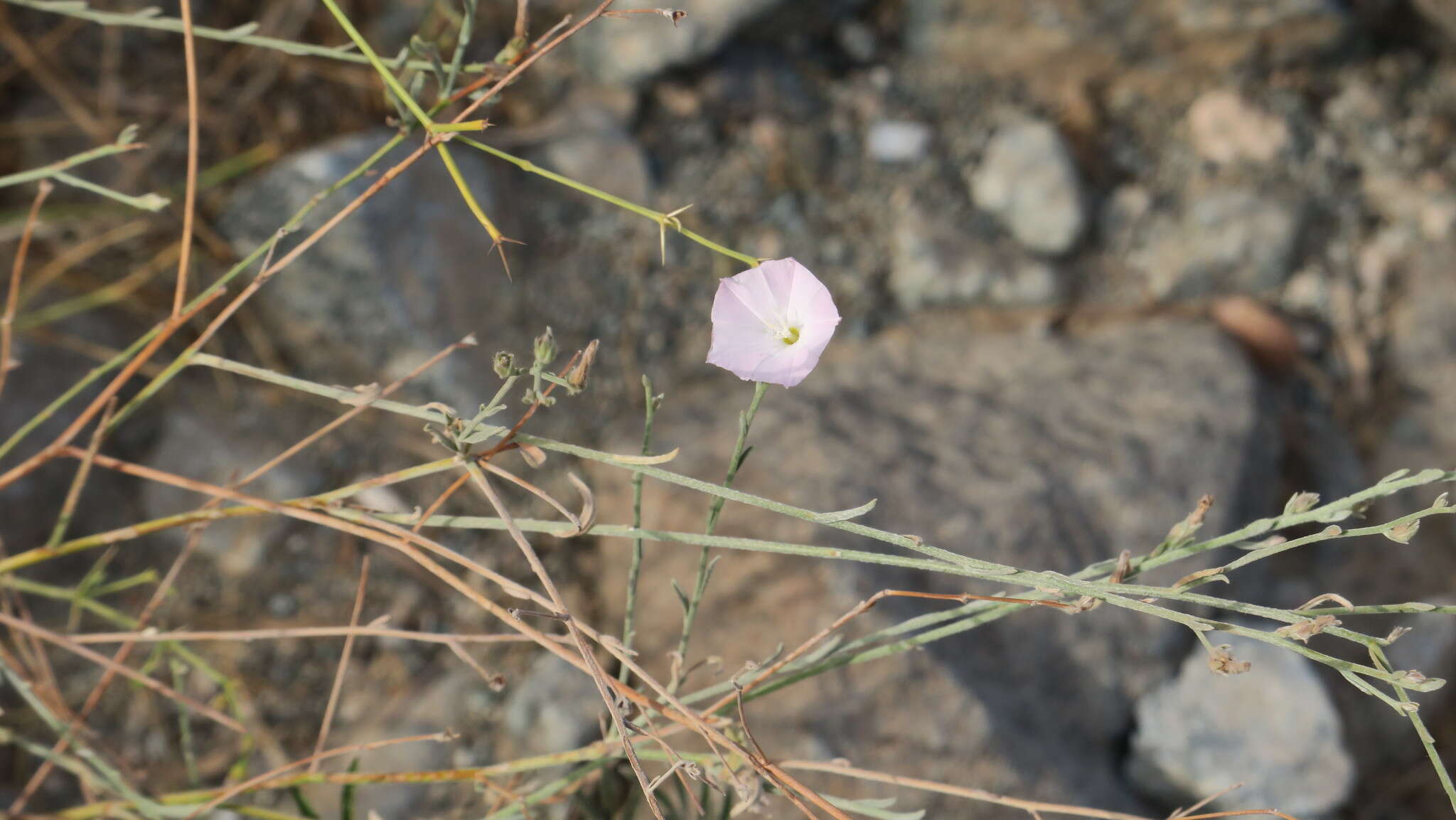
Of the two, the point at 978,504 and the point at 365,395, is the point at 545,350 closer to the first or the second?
the point at 365,395

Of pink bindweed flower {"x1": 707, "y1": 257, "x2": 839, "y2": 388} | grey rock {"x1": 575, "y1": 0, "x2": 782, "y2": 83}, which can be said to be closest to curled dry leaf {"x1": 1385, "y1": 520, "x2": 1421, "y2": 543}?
pink bindweed flower {"x1": 707, "y1": 257, "x2": 839, "y2": 388}

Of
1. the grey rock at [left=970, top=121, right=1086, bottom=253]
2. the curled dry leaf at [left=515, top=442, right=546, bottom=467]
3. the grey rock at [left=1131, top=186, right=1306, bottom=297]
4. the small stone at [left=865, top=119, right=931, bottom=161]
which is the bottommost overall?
the grey rock at [left=1131, top=186, right=1306, bottom=297]

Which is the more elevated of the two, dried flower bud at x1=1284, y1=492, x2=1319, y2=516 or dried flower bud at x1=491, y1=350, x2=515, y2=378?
dried flower bud at x1=491, y1=350, x2=515, y2=378

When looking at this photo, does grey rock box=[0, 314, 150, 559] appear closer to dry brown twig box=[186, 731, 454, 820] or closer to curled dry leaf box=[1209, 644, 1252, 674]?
dry brown twig box=[186, 731, 454, 820]

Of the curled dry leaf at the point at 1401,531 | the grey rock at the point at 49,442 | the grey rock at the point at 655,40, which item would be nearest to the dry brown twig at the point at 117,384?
the grey rock at the point at 49,442

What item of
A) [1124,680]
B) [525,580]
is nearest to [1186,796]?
[1124,680]

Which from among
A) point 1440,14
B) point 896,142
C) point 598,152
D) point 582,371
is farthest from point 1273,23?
point 582,371

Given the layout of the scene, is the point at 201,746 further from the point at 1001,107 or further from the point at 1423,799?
the point at 1423,799
